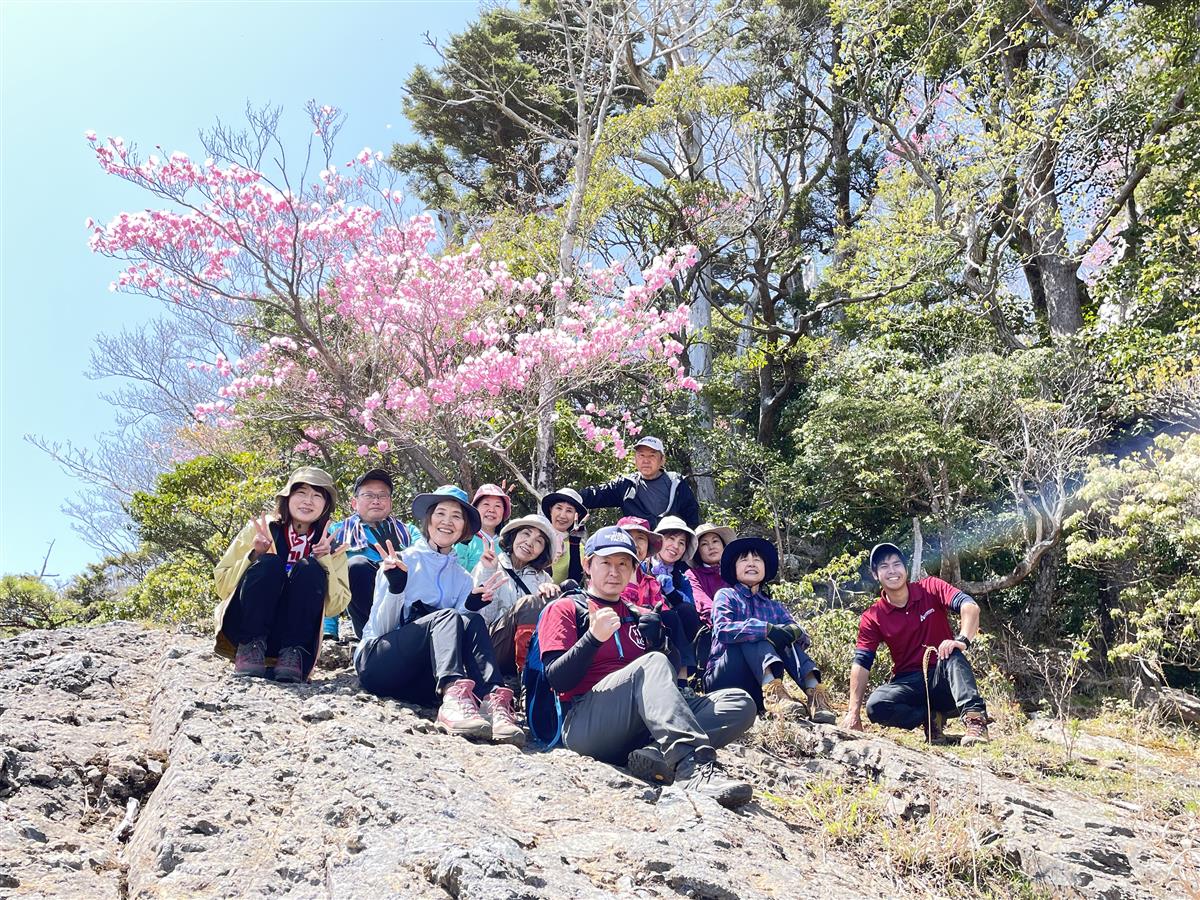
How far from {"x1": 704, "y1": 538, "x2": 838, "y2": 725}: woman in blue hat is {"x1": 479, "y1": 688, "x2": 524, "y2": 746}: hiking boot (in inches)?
51.5

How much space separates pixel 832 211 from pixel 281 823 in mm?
16990

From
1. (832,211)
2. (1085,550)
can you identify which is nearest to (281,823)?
(1085,550)

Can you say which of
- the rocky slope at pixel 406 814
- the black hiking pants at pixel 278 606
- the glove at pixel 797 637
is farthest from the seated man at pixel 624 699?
the black hiking pants at pixel 278 606

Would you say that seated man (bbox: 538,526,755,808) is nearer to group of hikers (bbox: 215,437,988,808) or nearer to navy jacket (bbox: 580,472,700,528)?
group of hikers (bbox: 215,437,988,808)

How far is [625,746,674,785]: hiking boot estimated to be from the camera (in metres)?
3.00

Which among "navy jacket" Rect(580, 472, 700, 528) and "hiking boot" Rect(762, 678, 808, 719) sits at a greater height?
"navy jacket" Rect(580, 472, 700, 528)

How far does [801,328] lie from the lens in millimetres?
13828

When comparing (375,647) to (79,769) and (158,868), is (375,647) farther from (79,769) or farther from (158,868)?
(158,868)

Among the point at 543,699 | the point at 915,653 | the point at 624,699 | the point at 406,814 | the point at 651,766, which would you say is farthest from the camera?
the point at 915,653

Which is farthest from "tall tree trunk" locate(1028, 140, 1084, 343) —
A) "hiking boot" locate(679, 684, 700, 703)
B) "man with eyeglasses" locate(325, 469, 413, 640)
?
"man with eyeglasses" locate(325, 469, 413, 640)

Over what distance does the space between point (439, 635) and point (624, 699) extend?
0.98 metres

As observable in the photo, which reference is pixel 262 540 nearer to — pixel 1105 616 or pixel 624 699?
pixel 624 699

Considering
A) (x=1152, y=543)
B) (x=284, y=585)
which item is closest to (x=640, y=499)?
(x=284, y=585)

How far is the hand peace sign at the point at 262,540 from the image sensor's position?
12.8 feet
